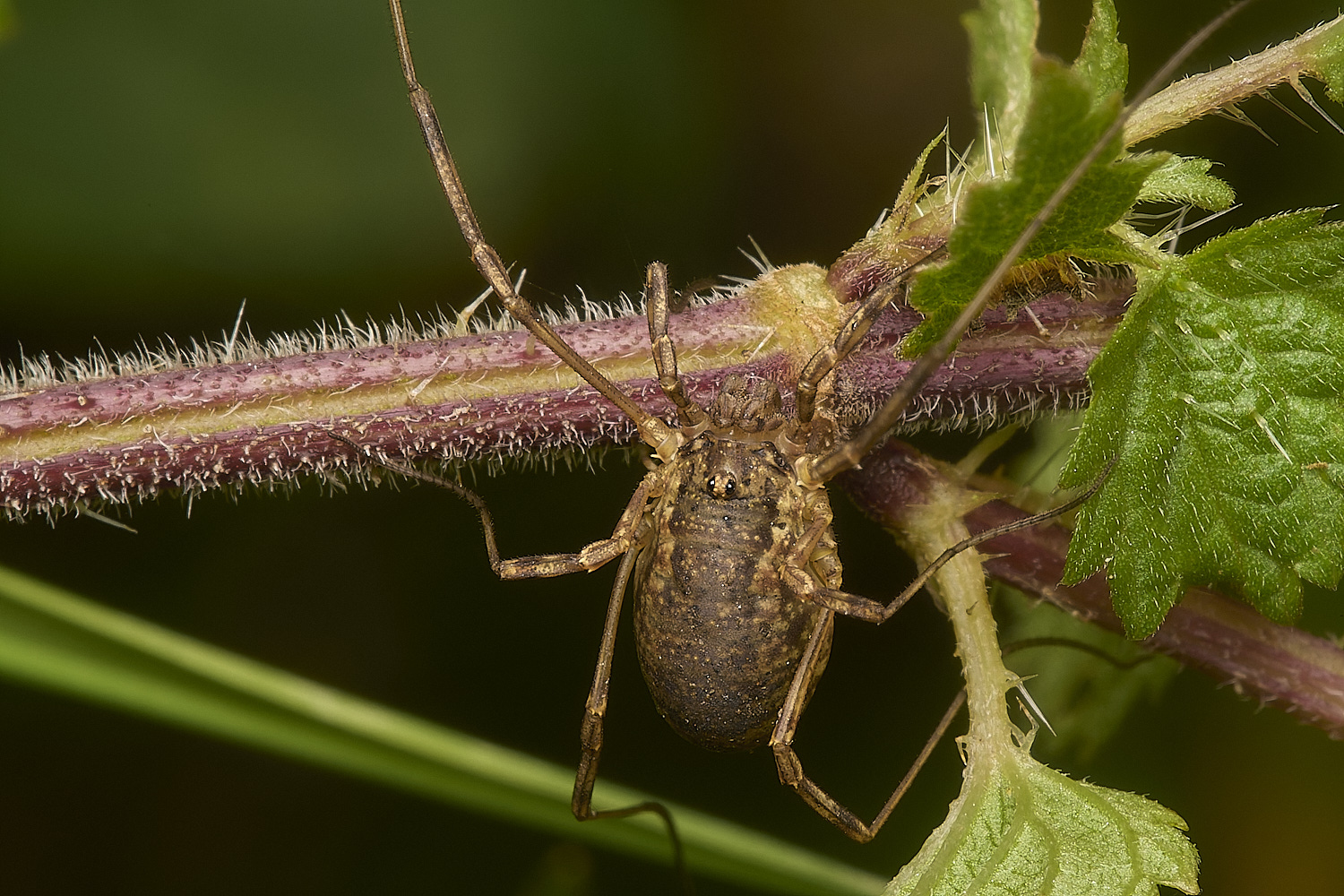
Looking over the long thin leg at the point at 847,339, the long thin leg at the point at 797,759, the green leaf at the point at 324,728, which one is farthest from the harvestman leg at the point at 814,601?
the green leaf at the point at 324,728

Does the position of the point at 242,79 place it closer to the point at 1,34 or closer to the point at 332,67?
the point at 332,67

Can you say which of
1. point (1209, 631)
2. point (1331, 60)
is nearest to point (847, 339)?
point (1331, 60)

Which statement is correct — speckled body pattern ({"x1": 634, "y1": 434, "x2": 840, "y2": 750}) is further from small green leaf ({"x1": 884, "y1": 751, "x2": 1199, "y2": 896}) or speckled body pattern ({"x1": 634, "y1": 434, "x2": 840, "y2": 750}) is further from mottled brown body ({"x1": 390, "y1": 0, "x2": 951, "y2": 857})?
small green leaf ({"x1": 884, "y1": 751, "x2": 1199, "y2": 896})

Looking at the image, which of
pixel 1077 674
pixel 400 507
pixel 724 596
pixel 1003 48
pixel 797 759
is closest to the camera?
pixel 1003 48

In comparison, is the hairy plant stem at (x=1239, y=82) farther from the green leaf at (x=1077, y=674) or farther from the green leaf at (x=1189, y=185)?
the green leaf at (x=1077, y=674)

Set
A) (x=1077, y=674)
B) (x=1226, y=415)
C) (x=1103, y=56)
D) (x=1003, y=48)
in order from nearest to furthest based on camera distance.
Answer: (x=1003, y=48)
(x=1103, y=56)
(x=1226, y=415)
(x=1077, y=674)

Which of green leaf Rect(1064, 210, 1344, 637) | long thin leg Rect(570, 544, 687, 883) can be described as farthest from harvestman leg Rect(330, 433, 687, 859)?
green leaf Rect(1064, 210, 1344, 637)

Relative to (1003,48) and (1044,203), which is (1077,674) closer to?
(1044,203)
